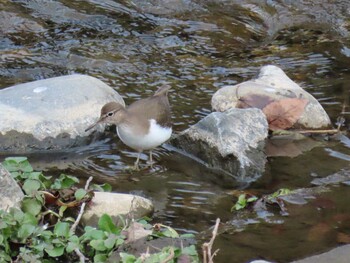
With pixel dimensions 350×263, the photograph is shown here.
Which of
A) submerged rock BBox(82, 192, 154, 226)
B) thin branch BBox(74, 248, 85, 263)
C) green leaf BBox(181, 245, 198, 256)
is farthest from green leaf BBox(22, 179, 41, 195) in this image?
green leaf BBox(181, 245, 198, 256)

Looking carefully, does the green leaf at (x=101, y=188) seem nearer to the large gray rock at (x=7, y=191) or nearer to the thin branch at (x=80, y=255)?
the large gray rock at (x=7, y=191)

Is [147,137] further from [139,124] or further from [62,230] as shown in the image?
[62,230]

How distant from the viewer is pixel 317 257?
5.22m

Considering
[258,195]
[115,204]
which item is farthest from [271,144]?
[115,204]

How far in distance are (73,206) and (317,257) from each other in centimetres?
170

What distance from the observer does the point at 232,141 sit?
7.45m

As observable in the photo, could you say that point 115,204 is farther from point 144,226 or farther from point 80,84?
point 80,84

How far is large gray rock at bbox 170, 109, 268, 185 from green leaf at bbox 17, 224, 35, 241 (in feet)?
7.79

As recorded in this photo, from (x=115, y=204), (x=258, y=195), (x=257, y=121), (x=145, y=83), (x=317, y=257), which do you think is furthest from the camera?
(x=145, y=83)

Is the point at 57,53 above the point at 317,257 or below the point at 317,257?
below

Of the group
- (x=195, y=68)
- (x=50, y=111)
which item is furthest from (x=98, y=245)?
(x=195, y=68)

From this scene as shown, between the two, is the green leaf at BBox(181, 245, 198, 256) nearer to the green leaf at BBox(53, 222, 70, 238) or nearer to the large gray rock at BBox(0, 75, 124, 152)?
the green leaf at BBox(53, 222, 70, 238)

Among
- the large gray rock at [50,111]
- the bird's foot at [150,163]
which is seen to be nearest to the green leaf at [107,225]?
the bird's foot at [150,163]

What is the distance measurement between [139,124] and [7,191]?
2147 mm
